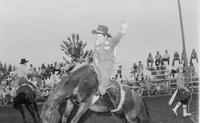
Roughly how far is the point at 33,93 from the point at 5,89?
30.5ft

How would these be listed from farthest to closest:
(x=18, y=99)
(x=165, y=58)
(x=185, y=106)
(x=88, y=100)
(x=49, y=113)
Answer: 1. (x=165, y=58)
2. (x=185, y=106)
3. (x=18, y=99)
4. (x=88, y=100)
5. (x=49, y=113)

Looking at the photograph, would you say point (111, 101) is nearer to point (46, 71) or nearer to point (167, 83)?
point (46, 71)

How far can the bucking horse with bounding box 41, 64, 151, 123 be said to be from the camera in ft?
22.8

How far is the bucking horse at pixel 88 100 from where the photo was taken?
6938mm

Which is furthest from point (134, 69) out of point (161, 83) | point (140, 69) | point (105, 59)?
point (105, 59)

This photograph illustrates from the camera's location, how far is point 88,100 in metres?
7.18

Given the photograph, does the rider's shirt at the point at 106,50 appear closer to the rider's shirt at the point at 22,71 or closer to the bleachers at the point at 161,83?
the rider's shirt at the point at 22,71

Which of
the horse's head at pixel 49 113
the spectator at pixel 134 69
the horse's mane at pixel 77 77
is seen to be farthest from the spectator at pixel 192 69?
the horse's head at pixel 49 113

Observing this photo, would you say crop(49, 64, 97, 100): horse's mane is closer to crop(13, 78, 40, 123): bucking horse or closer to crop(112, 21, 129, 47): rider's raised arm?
crop(112, 21, 129, 47): rider's raised arm

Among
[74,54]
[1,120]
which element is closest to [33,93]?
[1,120]

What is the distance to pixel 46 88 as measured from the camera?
22.1m

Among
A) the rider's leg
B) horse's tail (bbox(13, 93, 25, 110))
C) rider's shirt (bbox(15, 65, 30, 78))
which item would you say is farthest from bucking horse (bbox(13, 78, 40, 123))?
A: the rider's leg

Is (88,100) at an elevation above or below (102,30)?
below

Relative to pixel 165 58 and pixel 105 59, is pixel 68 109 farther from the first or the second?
pixel 165 58
